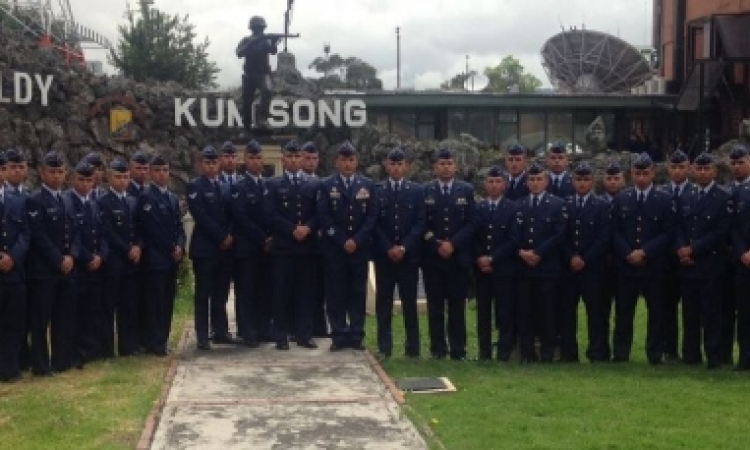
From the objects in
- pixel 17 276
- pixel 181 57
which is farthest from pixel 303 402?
pixel 181 57

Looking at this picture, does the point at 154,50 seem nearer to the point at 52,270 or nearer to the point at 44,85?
the point at 44,85

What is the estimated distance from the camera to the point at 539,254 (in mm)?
8430

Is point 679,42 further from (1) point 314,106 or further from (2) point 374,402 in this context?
(2) point 374,402

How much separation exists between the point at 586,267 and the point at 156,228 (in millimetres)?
3644

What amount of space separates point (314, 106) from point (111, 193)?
13.2 metres

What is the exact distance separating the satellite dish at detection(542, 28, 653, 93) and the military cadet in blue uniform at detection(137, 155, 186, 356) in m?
26.4

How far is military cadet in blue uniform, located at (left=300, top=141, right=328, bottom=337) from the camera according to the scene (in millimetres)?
9008

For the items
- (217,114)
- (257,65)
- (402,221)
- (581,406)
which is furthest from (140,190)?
(217,114)

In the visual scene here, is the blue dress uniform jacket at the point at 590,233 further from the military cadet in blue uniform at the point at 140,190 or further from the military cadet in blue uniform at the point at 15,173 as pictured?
the military cadet in blue uniform at the point at 15,173

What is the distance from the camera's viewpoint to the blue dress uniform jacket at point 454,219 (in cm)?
854

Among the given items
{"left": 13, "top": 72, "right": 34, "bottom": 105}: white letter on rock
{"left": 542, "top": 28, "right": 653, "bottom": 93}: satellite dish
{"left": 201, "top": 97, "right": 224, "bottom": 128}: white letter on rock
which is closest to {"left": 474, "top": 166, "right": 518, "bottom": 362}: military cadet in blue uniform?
{"left": 201, "top": 97, "right": 224, "bottom": 128}: white letter on rock

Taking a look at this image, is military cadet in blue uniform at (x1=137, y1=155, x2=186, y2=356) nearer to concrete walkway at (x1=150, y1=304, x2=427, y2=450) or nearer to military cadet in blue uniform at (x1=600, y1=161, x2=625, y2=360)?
concrete walkway at (x1=150, y1=304, x2=427, y2=450)

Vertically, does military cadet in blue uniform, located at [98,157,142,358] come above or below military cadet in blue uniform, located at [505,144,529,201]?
below

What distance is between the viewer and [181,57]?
4184cm
